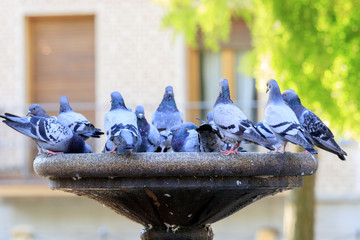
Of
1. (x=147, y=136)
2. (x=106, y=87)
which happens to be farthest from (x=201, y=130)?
(x=106, y=87)

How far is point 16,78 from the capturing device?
47.0 feet

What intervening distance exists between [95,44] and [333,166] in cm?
500

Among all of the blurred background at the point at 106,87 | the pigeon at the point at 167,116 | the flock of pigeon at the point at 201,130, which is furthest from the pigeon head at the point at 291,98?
the blurred background at the point at 106,87

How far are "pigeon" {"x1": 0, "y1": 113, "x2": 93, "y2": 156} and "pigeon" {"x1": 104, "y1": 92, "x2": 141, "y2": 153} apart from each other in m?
0.32

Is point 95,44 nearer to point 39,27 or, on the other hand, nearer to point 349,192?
point 39,27

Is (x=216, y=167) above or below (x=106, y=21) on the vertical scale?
below

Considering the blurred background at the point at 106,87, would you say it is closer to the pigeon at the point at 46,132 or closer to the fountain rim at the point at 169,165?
the pigeon at the point at 46,132

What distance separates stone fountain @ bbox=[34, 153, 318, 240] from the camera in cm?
403

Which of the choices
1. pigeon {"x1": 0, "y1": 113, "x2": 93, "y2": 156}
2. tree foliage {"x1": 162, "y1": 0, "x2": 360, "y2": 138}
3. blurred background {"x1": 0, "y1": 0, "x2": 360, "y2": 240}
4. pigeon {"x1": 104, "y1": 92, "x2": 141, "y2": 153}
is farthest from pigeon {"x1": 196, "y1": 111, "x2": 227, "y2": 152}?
blurred background {"x1": 0, "y1": 0, "x2": 360, "y2": 240}

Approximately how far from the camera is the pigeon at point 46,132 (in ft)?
14.0

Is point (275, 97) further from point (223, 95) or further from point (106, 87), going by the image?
→ point (106, 87)

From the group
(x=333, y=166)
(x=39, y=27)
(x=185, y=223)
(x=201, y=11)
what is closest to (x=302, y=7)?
(x=201, y=11)

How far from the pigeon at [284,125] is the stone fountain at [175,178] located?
0.31 ft

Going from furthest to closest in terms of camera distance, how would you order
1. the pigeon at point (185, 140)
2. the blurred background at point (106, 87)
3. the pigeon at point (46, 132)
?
the blurred background at point (106, 87) → the pigeon at point (185, 140) → the pigeon at point (46, 132)
